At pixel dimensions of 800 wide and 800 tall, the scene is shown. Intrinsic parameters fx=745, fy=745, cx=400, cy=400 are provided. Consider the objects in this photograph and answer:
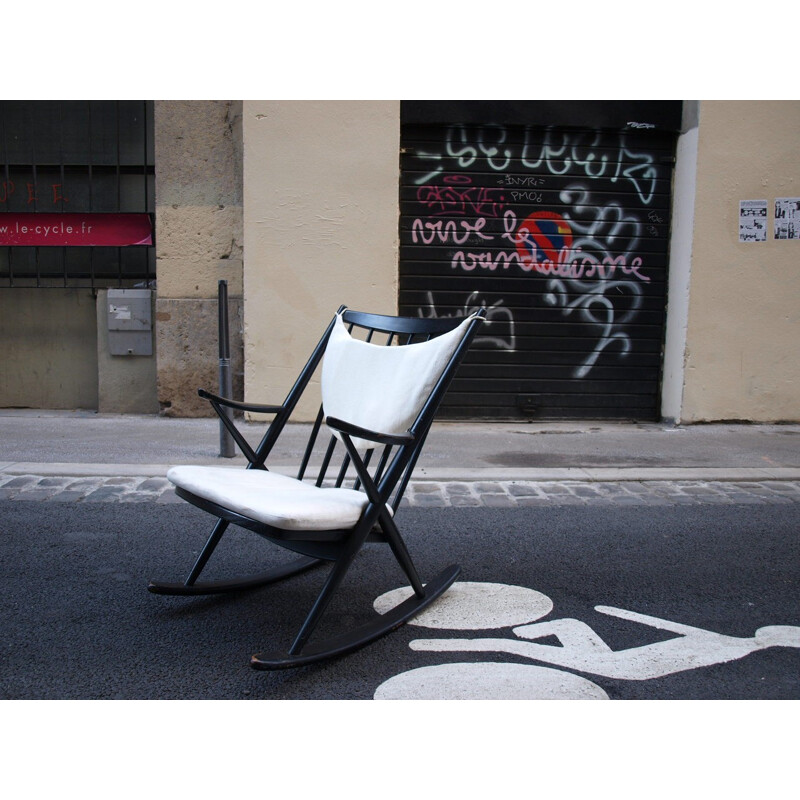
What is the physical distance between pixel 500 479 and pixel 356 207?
317 cm

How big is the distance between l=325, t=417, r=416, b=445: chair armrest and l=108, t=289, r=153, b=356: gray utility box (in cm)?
549

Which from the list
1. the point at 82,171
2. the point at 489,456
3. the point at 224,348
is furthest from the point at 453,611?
the point at 82,171

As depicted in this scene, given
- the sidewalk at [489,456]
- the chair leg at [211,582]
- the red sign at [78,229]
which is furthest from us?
the red sign at [78,229]

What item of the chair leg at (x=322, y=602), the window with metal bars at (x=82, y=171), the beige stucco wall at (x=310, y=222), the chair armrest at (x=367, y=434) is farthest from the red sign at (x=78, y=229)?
the chair leg at (x=322, y=602)

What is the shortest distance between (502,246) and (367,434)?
17.2 feet

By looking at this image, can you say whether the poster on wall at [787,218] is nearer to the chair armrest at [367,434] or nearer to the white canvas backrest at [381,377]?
the white canvas backrest at [381,377]

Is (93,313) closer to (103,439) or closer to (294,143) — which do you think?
(103,439)

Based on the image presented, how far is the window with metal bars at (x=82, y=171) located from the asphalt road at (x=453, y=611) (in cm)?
414

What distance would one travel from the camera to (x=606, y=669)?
2.46m

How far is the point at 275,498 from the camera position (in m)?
2.52

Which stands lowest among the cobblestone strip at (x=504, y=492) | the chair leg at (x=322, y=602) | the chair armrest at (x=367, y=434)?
the cobblestone strip at (x=504, y=492)

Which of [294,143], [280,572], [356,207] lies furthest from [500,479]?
[294,143]

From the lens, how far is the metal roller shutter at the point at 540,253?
23.5ft

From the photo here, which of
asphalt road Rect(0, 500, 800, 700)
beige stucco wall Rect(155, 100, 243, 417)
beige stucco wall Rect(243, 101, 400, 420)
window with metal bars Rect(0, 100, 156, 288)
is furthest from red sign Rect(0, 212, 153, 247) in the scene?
asphalt road Rect(0, 500, 800, 700)
